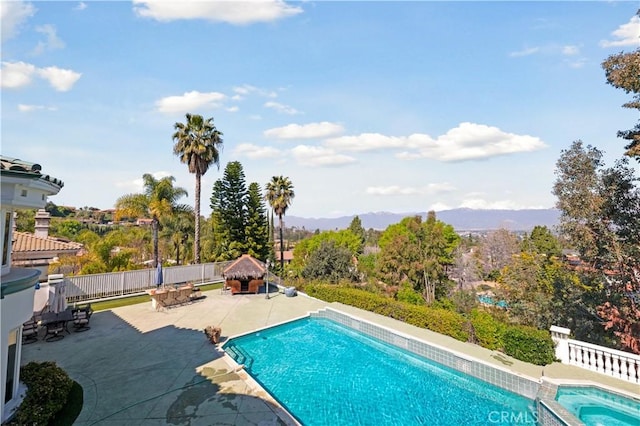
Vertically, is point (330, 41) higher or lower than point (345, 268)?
higher

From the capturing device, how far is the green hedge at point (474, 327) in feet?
32.1

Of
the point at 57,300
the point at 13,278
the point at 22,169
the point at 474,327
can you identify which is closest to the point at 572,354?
the point at 474,327

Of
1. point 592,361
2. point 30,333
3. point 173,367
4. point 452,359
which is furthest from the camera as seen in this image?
point 30,333

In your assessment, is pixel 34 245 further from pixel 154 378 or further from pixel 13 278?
pixel 13 278

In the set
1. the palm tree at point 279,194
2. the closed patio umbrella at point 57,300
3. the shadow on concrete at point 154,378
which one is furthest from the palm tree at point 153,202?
the shadow on concrete at point 154,378

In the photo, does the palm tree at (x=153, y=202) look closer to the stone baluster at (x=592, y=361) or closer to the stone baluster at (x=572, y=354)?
the stone baluster at (x=572, y=354)

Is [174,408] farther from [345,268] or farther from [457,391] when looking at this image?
[345,268]

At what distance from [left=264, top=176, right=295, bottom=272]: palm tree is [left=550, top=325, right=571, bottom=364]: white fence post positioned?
984 inches

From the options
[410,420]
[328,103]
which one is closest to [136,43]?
[328,103]

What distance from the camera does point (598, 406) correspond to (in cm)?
787

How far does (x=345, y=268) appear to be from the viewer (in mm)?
22688

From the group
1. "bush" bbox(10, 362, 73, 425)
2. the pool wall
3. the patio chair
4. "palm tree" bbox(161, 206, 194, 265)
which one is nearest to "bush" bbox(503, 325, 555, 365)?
the pool wall

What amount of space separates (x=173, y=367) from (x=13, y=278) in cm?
495

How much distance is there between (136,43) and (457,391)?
55.2 ft
